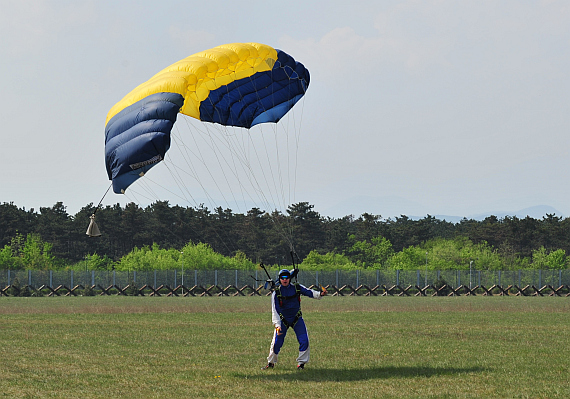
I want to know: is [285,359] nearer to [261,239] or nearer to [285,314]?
[285,314]

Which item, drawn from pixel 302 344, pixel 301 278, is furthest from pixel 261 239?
pixel 302 344

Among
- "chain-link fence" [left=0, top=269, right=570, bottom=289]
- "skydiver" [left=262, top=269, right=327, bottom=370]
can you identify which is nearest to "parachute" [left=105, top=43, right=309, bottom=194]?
"skydiver" [left=262, top=269, right=327, bottom=370]

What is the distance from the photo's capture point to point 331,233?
96.6 m

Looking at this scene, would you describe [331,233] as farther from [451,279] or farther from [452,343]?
[452,343]

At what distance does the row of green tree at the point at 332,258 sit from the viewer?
81.9 m

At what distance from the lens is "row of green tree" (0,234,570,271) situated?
81938 mm

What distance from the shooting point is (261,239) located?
9038 cm

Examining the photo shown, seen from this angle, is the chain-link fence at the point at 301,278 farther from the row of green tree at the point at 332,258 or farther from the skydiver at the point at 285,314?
the skydiver at the point at 285,314

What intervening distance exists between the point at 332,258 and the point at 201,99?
2897 inches

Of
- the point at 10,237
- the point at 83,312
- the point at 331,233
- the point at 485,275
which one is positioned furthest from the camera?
the point at 331,233

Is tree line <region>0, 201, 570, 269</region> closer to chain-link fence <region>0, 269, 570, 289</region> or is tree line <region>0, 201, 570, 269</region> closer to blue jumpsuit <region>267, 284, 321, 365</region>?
chain-link fence <region>0, 269, 570, 289</region>

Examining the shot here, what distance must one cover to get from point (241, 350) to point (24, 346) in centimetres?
518

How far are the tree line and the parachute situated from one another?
219 ft

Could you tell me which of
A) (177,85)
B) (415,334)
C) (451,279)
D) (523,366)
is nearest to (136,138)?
(177,85)
